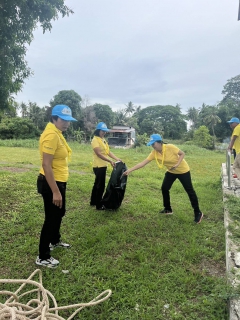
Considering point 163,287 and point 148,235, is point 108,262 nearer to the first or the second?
point 163,287

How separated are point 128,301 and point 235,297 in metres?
0.90

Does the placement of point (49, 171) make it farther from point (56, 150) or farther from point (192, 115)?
point (192, 115)

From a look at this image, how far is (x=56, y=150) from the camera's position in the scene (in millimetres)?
2584

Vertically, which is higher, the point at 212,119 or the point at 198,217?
the point at 212,119

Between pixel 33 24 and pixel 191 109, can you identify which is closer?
pixel 33 24

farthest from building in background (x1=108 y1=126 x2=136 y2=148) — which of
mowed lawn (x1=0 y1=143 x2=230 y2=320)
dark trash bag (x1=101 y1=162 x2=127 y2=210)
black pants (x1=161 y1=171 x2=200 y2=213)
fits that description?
black pants (x1=161 y1=171 x2=200 y2=213)

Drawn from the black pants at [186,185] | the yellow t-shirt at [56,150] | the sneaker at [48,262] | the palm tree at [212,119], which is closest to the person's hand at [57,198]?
the yellow t-shirt at [56,150]

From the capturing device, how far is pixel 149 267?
2779mm

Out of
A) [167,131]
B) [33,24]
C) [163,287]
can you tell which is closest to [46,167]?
[163,287]

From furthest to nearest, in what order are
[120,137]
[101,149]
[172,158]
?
1. [120,137]
2. [101,149]
3. [172,158]

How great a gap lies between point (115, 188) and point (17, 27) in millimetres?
3044

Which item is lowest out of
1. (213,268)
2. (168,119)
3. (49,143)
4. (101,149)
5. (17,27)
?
(213,268)

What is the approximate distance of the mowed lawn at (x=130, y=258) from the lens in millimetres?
2211

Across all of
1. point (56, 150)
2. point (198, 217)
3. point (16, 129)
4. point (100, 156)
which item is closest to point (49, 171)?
point (56, 150)
